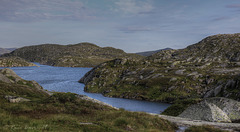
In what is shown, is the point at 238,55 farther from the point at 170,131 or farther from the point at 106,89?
the point at 170,131

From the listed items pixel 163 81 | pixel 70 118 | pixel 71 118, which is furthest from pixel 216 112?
pixel 163 81

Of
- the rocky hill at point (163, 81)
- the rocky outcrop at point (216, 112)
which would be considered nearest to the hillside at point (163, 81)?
the rocky hill at point (163, 81)

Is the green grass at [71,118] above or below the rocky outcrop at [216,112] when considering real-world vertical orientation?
above

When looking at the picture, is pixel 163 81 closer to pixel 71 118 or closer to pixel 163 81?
pixel 163 81

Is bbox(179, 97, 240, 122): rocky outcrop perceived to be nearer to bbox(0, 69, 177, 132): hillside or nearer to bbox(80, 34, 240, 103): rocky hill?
bbox(0, 69, 177, 132): hillside

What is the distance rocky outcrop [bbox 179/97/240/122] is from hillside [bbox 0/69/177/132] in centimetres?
1165

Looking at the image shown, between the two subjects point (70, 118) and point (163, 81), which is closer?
point (70, 118)

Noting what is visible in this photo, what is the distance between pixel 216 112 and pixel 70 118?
975 inches

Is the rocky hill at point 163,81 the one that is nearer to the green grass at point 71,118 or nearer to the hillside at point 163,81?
the hillside at point 163,81

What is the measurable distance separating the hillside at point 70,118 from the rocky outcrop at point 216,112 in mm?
11647

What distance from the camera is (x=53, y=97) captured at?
2984cm

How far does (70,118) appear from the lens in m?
20.3

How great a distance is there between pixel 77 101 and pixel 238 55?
169m

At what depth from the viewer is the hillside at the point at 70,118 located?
17156 mm
